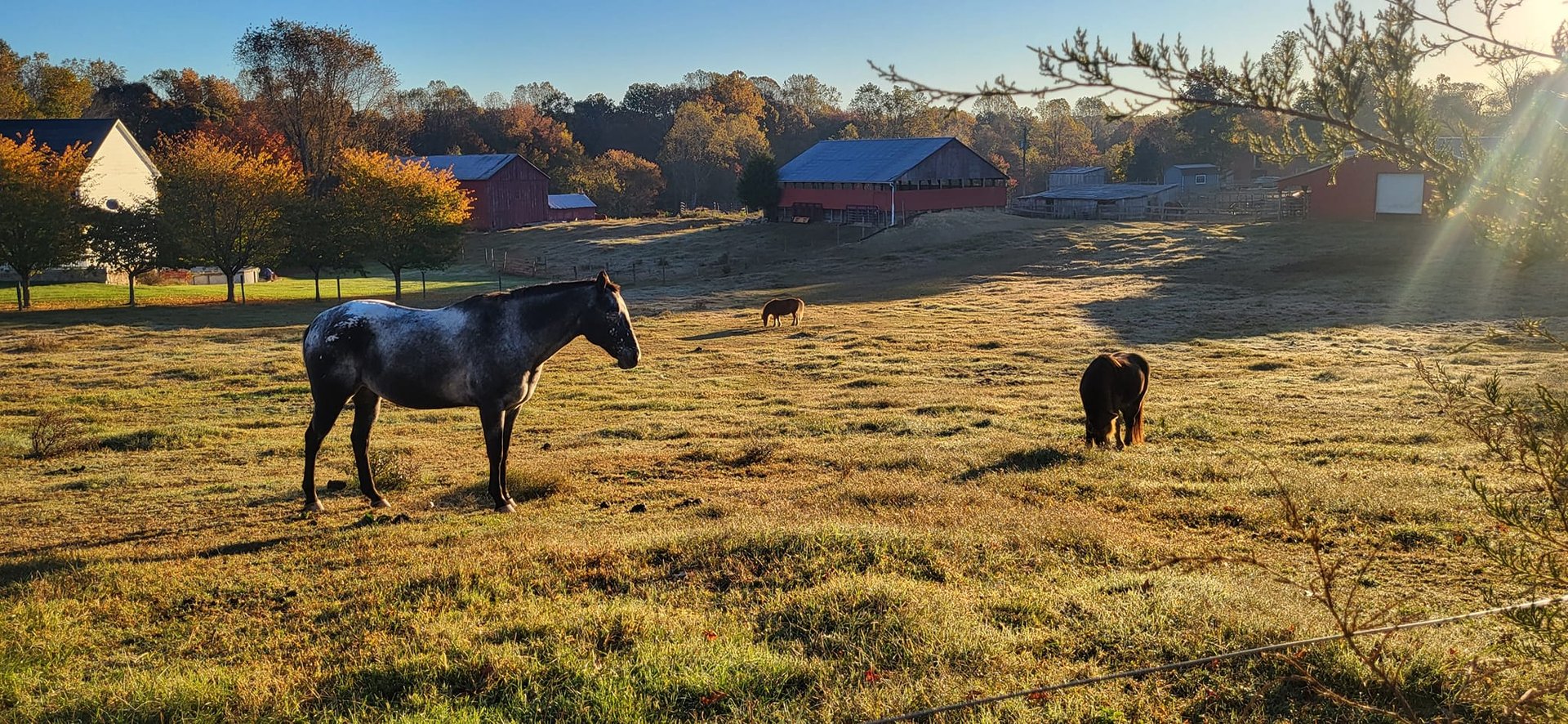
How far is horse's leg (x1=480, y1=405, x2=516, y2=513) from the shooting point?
1116 centimetres

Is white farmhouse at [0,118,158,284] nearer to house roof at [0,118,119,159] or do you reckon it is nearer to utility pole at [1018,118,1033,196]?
house roof at [0,118,119,159]

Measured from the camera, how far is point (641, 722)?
5.20 m

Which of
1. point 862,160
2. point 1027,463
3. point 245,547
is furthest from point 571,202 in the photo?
point 245,547

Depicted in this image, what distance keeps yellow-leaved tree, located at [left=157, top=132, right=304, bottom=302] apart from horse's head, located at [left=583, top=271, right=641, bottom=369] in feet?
130

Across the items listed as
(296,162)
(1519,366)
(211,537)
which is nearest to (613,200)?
(296,162)

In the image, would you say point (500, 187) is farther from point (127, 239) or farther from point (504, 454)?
point (504, 454)

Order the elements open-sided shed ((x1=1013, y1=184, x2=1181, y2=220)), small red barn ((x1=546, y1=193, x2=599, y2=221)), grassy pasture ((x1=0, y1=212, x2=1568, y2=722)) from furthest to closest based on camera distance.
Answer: small red barn ((x1=546, y1=193, x2=599, y2=221)) → open-sided shed ((x1=1013, y1=184, x2=1181, y2=220)) → grassy pasture ((x1=0, y1=212, x2=1568, y2=722))

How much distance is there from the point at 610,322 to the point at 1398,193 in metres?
58.0

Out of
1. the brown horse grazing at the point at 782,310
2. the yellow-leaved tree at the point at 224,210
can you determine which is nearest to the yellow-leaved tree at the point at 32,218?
the yellow-leaved tree at the point at 224,210

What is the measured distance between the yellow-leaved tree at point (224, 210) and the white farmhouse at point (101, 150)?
10206mm

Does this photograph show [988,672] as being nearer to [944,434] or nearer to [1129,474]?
[1129,474]

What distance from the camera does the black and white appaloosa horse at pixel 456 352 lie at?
11297 millimetres

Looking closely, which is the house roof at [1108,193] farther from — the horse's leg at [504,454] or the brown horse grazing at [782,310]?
the horse's leg at [504,454]

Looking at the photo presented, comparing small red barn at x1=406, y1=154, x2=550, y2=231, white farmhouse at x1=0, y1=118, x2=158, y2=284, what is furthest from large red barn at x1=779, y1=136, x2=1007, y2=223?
white farmhouse at x1=0, y1=118, x2=158, y2=284
